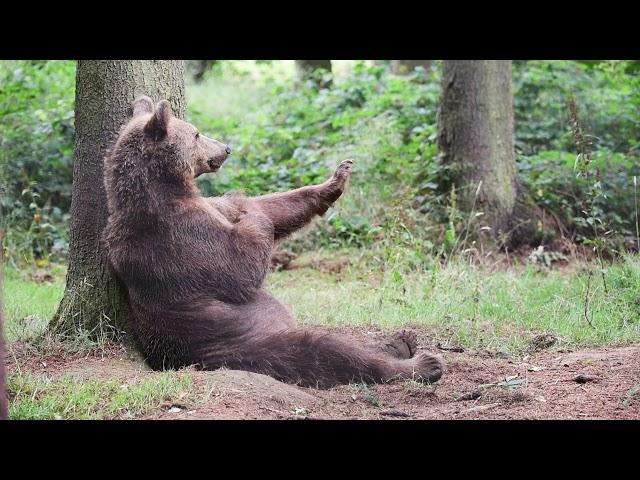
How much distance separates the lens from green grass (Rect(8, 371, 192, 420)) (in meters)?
5.04

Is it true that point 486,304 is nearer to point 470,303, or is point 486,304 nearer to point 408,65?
point 470,303

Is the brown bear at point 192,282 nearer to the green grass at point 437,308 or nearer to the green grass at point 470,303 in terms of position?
the green grass at point 437,308

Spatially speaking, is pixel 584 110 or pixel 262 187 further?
pixel 584 110

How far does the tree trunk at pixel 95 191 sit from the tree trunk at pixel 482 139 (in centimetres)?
519

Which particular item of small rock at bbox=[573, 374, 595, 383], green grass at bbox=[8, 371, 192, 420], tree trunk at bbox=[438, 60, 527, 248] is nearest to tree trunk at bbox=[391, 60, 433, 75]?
tree trunk at bbox=[438, 60, 527, 248]

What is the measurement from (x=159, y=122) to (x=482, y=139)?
230 inches

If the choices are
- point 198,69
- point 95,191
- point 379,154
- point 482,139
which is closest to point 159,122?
point 95,191

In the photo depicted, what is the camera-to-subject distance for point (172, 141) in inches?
252

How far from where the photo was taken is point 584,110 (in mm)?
13383

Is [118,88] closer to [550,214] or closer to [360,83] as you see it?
[550,214]

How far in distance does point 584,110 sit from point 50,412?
10746 mm

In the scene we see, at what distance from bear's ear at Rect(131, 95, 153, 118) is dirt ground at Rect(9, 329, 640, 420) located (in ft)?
6.49

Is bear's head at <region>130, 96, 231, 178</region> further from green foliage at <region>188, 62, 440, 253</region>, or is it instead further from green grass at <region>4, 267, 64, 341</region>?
green foliage at <region>188, 62, 440, 253</region>

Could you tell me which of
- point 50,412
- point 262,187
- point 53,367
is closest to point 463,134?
point 262,187
